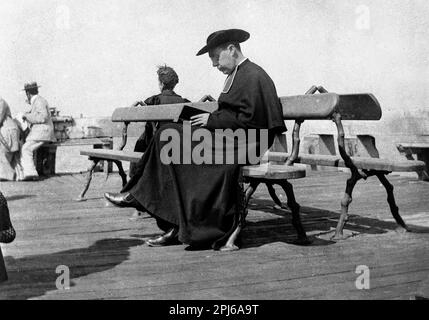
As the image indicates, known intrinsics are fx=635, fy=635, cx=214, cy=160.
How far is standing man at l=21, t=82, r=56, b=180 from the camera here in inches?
380

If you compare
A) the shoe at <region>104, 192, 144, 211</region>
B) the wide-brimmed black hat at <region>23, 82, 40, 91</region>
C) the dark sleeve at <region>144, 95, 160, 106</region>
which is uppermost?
the wide-brimmed black hat at <region>23, 82, 40, 91</region>

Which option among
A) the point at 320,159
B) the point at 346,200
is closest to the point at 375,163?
the point at 346,200

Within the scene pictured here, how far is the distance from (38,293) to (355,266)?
184 cm

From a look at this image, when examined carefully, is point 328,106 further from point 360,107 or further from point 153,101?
point 153,101

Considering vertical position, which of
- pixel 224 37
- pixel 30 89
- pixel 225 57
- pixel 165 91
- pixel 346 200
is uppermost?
pixel 224 37

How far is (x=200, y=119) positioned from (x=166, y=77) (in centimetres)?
169

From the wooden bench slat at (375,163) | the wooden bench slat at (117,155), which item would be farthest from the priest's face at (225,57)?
the wooden bench slat at (117,155)

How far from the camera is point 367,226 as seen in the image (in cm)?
522

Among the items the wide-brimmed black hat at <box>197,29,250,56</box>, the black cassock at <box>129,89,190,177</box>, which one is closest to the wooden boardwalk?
the black cassock at <box>129,89,190,177</box>

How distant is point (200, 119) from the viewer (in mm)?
4617

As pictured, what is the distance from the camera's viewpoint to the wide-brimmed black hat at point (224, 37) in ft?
15.3

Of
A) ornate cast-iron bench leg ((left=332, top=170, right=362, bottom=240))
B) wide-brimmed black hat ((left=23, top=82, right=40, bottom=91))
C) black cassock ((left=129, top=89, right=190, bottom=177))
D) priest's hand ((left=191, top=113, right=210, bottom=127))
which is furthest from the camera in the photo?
wide-brimmed black hat ((left=23, top=82, right=40, bottom=91))

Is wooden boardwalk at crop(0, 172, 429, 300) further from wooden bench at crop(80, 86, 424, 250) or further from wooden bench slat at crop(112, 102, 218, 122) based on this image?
wooden bench slat at crop(112, 102, 218, 122)
